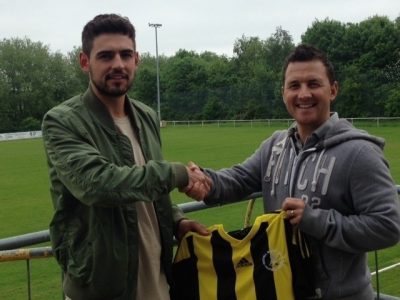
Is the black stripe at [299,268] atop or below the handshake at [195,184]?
below

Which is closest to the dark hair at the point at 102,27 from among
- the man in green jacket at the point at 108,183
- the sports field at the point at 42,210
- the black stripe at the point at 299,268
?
the man in green jacket at the point at 108,183

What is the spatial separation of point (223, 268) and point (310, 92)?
0.86 metres

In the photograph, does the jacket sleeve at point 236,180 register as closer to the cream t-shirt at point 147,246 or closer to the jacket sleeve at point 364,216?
the cream t-shirt at point 147,246

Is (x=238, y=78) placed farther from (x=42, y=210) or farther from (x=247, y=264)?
(x=247, y=264)

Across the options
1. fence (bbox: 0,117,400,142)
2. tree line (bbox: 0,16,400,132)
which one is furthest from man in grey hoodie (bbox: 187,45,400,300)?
tree line (bbox: 0,16,400,132)

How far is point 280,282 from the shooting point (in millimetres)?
2318

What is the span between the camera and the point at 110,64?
2342 mm

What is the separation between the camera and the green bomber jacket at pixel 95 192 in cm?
204

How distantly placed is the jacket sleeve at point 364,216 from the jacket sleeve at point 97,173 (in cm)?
57

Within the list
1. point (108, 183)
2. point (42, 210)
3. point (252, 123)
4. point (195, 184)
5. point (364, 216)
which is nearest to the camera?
point (108, 183)

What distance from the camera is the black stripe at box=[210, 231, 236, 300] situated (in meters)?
2.43

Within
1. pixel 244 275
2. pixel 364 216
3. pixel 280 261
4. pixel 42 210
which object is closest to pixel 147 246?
pixel 244 275

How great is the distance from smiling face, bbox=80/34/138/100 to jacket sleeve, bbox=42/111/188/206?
26 centimetres

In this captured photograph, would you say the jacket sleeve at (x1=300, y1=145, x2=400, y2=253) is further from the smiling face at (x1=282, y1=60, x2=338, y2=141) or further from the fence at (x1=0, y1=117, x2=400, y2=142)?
the fence at (x1=0, y1=117, x2=400, y2=142)
